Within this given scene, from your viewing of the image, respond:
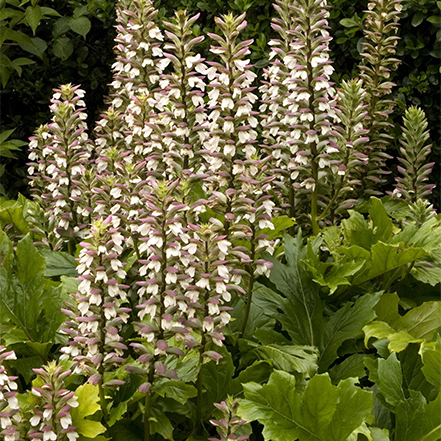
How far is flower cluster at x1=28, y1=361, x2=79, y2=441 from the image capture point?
1.69m

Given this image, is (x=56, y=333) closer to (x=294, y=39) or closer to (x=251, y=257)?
(x=251, y=257)

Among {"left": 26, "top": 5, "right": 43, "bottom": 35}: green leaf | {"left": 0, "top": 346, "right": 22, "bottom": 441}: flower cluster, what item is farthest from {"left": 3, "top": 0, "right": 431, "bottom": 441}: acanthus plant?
{"left": 26, "top": 5, "right": 43, "bottom": 35}: green leaf

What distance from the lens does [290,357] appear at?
2.20 m

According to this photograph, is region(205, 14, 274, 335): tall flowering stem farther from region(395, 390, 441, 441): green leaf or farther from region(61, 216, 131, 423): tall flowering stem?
region(395, 390, 441, 441): green leaf

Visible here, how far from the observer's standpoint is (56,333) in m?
2.44

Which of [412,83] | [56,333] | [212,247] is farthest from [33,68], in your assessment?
[212,247]

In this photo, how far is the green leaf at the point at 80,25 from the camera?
479cm

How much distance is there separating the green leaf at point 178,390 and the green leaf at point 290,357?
34cm

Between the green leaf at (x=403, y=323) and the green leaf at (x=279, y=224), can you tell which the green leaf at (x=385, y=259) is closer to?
the green leaf at (x=403, y=323)

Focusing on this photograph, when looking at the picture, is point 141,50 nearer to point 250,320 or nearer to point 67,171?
point 67,171

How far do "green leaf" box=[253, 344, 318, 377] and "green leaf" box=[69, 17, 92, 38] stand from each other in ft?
11.2

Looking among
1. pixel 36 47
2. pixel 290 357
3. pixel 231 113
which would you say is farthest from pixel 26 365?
pixel 36 47

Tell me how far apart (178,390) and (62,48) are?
393 centimetres

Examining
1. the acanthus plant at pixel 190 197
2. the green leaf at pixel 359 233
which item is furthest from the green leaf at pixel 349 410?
the green leaf at pixel 359 233
